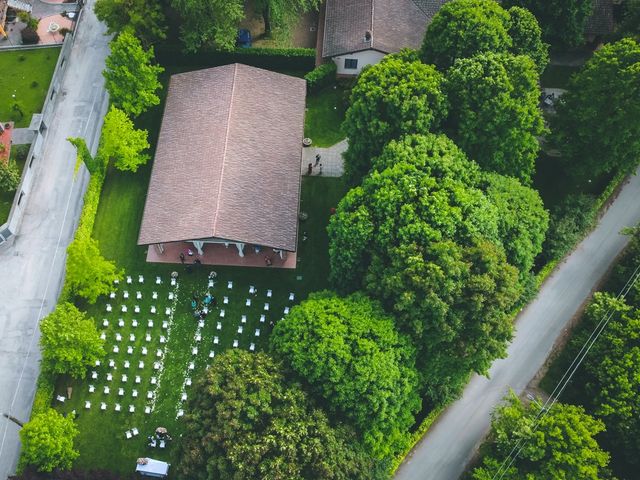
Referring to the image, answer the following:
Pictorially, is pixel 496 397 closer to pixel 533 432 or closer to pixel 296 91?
pixel 533 432

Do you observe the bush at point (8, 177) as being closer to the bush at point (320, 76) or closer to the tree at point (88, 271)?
the tree at point (88, 271)

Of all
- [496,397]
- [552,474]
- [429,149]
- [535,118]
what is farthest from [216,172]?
[552,474]

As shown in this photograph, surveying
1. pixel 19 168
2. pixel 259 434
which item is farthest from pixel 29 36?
pixel 259 434

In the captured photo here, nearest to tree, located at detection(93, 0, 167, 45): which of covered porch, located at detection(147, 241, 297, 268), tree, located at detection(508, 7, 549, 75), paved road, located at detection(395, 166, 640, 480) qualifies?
covered porch, located at detection(147, 241, 297, 268)

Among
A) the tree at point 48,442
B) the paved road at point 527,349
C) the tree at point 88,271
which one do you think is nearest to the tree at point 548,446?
the paved road at point 527,349

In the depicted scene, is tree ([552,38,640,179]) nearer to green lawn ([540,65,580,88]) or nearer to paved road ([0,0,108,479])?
green lawn ([540,65,580,88])

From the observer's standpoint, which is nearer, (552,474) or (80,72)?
(552,474)

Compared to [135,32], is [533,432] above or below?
below
